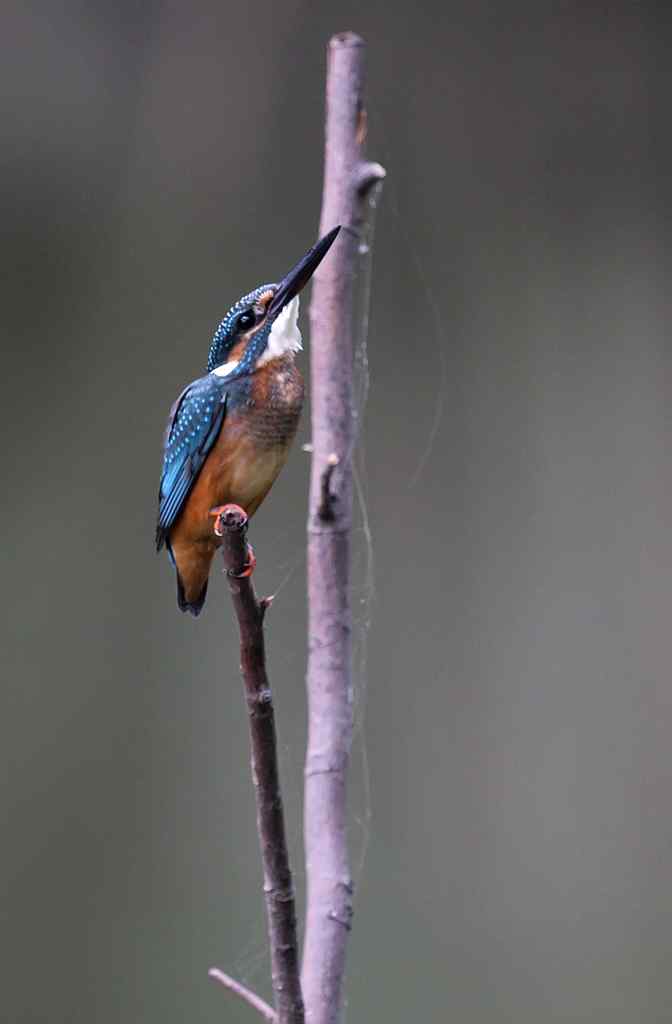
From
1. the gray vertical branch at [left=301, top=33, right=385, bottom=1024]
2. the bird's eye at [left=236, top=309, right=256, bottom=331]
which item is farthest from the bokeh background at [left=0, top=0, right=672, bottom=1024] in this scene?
the bird's eye at [left=236, top=309, right=256, bottom=331]

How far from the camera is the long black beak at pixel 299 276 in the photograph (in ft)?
2.88

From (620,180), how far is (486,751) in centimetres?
97

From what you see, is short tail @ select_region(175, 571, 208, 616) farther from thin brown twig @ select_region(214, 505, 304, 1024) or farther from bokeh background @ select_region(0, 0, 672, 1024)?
bokeh background @ select_region(0, 0, 672, 1024)

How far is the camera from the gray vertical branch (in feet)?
3.82

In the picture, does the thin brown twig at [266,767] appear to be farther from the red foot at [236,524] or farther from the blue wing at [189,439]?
the blue wing at [189,439]

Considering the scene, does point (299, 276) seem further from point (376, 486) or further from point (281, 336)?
point (376, 486)

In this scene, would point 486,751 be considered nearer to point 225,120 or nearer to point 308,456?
point 308,456

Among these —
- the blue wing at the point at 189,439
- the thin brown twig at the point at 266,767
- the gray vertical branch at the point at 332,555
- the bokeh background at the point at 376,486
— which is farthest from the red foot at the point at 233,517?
the bokeh background at the point at 376,486

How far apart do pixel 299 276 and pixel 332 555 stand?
429 mm

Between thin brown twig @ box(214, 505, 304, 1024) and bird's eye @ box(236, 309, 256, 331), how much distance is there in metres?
0.16

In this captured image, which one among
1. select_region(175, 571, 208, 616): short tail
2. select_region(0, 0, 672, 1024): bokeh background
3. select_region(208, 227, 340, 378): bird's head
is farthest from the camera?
select_region(0, 0, 672, 1024): bokeh background

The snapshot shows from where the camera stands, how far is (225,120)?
6.94 ft

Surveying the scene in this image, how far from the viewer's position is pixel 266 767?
0.89m

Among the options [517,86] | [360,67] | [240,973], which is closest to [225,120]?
[517,86]
